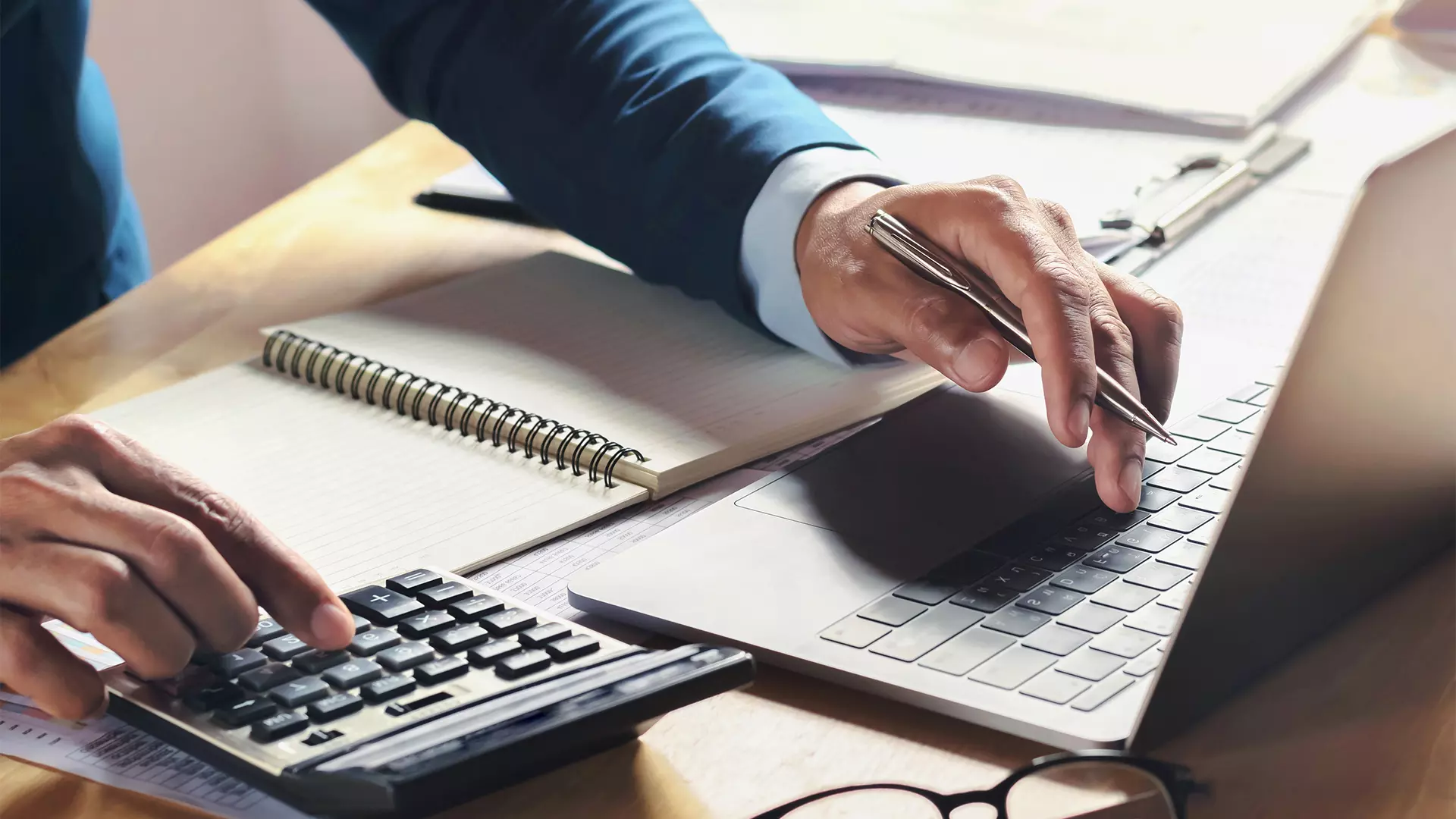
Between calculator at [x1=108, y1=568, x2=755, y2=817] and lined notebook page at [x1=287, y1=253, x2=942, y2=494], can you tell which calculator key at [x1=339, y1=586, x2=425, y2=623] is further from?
lined notebook page at [x1=287, y1=253, x2=942, y2=494]

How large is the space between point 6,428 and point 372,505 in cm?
24

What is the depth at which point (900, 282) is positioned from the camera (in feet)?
2.40

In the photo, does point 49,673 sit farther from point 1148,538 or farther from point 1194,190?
point 1194,190

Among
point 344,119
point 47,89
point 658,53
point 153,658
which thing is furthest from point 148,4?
point 153,658

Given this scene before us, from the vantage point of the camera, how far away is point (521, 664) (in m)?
0.47

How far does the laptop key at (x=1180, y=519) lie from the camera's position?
579mm

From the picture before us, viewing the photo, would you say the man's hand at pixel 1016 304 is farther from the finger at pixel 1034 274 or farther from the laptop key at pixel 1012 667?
the laptop key at pixel 1012 667

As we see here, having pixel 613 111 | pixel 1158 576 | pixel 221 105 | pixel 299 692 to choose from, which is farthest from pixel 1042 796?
pixel 221 105

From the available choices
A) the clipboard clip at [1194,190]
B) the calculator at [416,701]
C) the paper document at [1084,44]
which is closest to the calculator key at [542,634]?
the calculator at [416,701]

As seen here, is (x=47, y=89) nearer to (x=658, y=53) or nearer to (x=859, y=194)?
(x=658, y=53)

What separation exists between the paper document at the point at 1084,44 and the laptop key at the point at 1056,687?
0.79m

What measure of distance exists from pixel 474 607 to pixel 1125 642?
0.75 feet

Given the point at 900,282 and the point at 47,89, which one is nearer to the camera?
the point at 900,282

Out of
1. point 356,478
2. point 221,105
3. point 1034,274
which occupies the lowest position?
point 221,105
